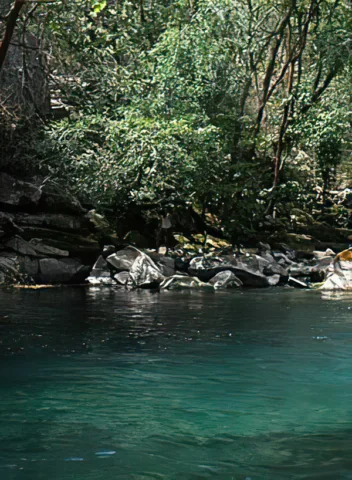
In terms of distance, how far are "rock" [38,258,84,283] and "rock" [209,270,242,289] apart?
3.88 metres

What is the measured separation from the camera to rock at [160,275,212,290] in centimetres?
1684

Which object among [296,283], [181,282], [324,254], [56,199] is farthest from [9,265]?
[324,254]

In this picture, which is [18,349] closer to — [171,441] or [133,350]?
[133,350]

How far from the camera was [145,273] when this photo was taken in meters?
17.3

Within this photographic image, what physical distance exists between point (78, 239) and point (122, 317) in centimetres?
844

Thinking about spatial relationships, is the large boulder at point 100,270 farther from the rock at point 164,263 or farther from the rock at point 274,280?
the rock at point 274,280

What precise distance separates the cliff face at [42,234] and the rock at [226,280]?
12.0 ft

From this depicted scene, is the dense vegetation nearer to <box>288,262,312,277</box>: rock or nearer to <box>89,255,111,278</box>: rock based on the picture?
<box>89,255,111,278</box>: rock

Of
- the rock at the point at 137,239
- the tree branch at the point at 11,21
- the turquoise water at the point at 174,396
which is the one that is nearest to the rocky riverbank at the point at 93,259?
the rock at the point at 137,239

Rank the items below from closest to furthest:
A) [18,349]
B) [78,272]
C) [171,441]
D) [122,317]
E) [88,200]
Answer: [171,441] < [18,349] < [122,317] < [78,272] < [88,200]

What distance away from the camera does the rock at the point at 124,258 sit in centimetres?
1775

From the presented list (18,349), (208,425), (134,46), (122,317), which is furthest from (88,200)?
(208,425)

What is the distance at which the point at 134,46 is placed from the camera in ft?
66.1

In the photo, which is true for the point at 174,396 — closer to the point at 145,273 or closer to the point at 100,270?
the point at 145,273
